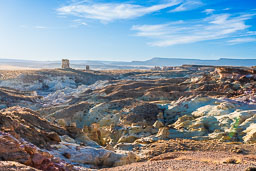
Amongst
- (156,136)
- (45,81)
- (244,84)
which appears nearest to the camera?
(156,136)

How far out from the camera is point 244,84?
24594 mm

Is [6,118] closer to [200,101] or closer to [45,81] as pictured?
[200,101]

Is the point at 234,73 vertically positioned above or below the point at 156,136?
above

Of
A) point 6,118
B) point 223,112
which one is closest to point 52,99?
point 223,112

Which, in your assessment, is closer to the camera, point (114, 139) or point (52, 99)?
point (114, 139)

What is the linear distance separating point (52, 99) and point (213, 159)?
2638 cm

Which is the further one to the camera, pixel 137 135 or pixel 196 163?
pixel 137 135

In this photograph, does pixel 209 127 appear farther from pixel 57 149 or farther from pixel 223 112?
pixel 57 149

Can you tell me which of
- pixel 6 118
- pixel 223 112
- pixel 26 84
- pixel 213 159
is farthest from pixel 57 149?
Answer: pixel 26 84

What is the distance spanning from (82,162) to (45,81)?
41.2 metres

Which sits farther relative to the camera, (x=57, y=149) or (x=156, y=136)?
(x=156, y=136)

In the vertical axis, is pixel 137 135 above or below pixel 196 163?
below

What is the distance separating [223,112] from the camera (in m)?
14.5

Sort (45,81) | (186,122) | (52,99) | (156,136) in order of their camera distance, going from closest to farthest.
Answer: (156,136) < (186,122) < (52,99) < (45,81)
